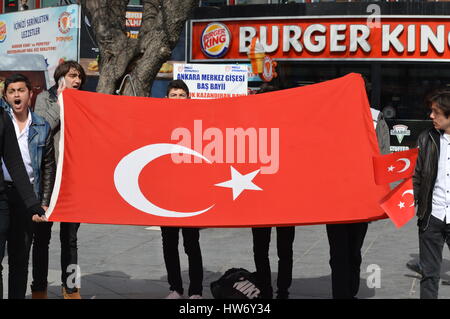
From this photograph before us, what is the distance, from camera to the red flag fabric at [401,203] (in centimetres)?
569

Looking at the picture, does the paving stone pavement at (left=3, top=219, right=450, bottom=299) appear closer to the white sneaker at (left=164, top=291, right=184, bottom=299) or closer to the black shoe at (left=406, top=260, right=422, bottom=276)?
the black shoe at (left=406, top=260, right=422, bottom=276)

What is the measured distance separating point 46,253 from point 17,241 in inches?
38.3

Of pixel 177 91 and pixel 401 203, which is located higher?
pixel 177 91

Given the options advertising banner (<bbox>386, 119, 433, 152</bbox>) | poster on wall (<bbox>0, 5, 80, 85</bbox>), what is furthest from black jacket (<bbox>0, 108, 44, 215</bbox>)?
poster on wall (<bbox>0, 5, 80, 85</bbox>)

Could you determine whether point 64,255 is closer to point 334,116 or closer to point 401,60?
point 334,116

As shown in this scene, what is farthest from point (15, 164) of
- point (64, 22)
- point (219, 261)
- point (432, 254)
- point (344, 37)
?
point (64, 22)

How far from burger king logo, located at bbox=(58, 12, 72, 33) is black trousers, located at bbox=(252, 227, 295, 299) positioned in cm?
1900

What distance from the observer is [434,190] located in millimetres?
→ 5816

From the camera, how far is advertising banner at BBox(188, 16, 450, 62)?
22422 mm

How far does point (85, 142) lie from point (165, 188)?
2.52 ft

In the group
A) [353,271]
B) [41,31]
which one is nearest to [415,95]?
[41,31]

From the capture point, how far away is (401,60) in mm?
22531

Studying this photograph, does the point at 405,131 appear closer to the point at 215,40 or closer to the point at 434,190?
the point at 215,40

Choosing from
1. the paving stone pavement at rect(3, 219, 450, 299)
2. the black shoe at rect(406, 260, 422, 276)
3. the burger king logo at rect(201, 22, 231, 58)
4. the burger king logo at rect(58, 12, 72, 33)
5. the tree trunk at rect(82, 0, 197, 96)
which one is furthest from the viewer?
the burger king logo at rect(58, 12, 72, 33)
